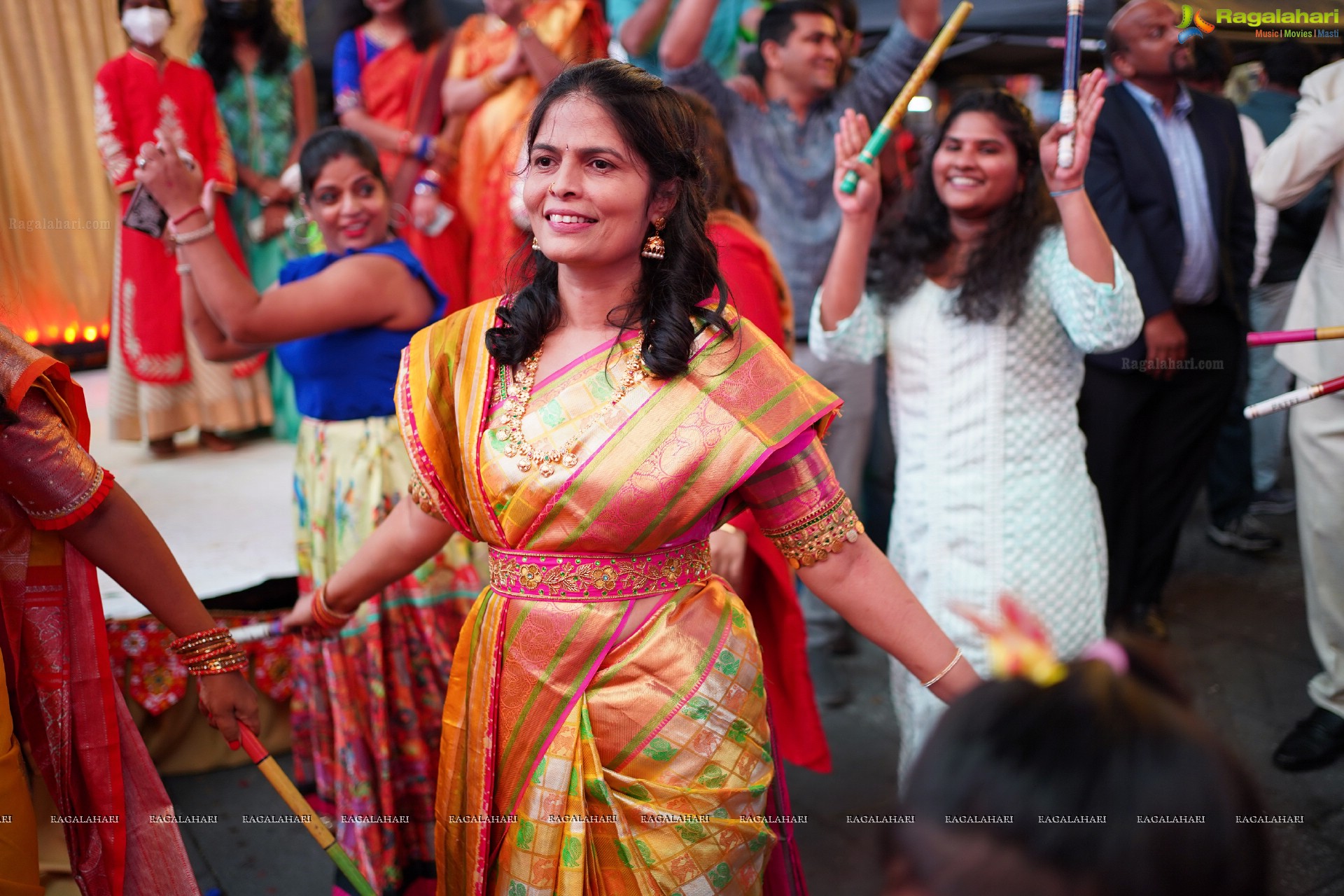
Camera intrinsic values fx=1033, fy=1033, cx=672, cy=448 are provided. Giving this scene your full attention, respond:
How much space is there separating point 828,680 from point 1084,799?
272 cm

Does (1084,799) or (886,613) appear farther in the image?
(886,613)

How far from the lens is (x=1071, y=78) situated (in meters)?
2.03

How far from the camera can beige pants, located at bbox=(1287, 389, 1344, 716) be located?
282cm

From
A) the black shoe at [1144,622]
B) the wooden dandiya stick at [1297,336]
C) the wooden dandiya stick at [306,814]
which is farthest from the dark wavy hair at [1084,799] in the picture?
the black shoe at [1144,622]

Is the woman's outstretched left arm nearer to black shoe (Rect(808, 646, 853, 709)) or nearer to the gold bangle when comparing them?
the gold bangle

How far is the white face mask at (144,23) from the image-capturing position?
10.6ft

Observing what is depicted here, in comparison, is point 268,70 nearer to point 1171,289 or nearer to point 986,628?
point 1171,289

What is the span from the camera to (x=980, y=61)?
6.21m

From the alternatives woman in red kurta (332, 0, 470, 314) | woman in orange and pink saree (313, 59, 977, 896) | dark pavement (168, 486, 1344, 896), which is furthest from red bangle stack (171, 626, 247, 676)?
woman in red kurta (332, 0, 470, 314)

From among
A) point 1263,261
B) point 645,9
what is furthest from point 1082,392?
point 645,9

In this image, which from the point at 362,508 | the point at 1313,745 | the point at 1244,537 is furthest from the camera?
the point at 1244,537

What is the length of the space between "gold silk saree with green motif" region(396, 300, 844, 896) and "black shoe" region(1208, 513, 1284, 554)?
3790mm

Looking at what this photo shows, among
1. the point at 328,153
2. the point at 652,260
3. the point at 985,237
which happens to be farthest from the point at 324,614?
the point at 985,237

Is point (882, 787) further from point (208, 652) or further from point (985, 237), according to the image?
point (208, 652)
